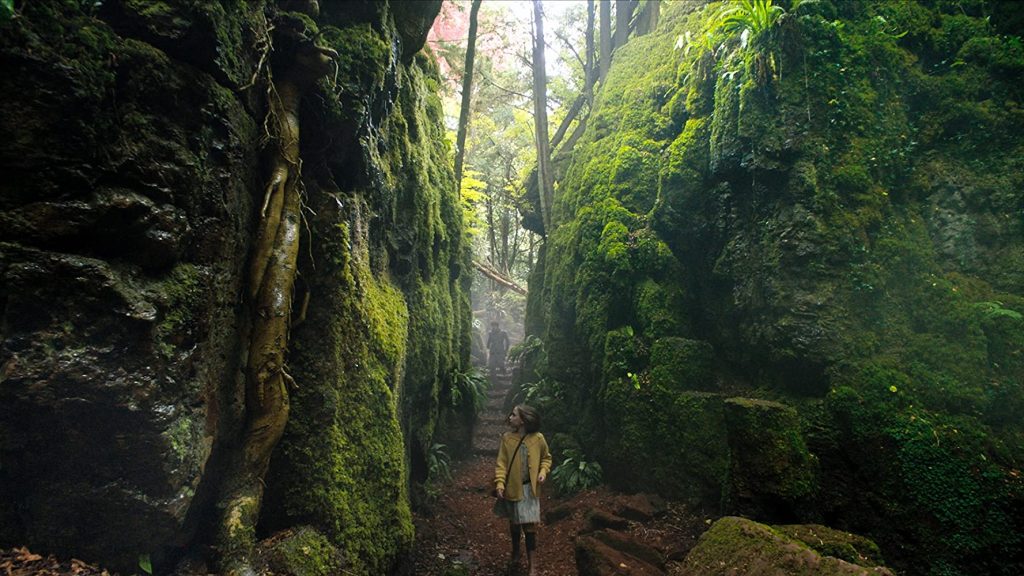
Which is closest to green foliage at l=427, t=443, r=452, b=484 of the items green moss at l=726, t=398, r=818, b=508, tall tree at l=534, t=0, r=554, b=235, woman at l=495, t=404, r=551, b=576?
woman at l=495, t=404, r=551, b=576

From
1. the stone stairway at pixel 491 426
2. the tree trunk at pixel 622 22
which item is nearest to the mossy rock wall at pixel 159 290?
the stone stairway at pixel 491 426

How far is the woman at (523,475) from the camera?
5.76 m

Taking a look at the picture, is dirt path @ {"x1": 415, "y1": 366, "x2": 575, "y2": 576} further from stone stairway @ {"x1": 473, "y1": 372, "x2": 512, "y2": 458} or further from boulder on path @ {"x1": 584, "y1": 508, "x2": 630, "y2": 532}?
stone stairway @ {"x1": 473, "y1": 372, "x2": 512, "y2": 458}

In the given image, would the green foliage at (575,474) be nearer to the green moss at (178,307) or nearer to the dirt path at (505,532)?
the dirt path at (505,532)

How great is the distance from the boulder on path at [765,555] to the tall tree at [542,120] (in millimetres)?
11422

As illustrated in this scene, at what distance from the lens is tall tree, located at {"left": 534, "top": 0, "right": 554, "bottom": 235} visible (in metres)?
14.7

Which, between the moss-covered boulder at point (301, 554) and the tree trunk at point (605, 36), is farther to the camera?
the tree trunk at point (605, 36)

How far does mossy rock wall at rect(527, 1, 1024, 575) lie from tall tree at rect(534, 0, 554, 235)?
6.23 metres

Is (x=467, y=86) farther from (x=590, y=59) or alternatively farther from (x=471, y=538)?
(x=471, y=538)

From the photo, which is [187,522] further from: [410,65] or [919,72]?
[919,72]

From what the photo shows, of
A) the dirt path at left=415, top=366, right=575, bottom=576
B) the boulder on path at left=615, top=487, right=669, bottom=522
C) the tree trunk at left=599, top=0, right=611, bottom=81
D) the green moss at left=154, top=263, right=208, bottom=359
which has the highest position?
the tree trunk at left=599, top=0, right=611, bottom=81

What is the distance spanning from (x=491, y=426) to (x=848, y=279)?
9474 mm

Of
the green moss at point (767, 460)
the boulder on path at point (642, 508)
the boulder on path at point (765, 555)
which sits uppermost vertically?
the green moss at point (767, 460)

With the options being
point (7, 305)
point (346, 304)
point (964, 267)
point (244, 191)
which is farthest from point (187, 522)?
point (964, 267)
